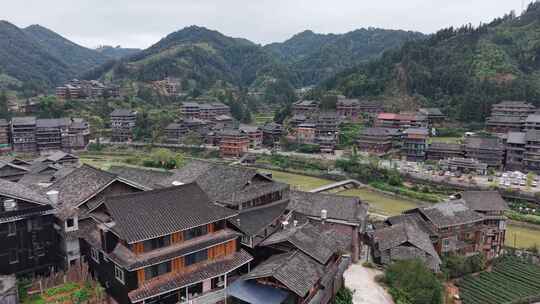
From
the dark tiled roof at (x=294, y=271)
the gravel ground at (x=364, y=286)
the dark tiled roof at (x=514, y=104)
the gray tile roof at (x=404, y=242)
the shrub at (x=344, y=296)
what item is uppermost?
the dark tiled roof at (x=514, y=104)

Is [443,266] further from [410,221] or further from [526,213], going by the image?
[526,213]

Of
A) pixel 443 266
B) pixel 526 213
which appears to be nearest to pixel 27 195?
pixel 443 266

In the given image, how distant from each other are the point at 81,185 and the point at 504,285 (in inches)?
1318

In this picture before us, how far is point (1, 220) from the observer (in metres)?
20.4

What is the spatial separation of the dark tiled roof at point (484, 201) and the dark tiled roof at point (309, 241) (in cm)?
1840

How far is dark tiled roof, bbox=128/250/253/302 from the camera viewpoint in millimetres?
17062

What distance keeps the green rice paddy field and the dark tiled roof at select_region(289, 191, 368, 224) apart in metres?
17.0

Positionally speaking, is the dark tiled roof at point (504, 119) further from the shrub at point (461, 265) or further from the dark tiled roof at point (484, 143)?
the shrub at point (461, 265)

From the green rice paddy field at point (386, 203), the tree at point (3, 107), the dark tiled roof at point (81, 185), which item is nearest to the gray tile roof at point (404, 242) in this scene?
the green rice paddy field at point (386, 203)

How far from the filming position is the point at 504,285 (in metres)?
29.4

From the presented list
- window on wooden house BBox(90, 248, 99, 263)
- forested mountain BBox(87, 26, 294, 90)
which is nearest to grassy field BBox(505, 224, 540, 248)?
window on wooden house BBox(90, 248, 99, 263)

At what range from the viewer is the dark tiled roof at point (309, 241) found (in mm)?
21234

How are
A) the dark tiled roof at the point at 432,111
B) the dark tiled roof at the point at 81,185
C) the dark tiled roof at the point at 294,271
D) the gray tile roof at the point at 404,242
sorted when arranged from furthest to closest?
the dark tiled roof at the point at 432,111, the gray tile roof at the point at 404,242, the dark tiled roof at the point at 81,185, the dark tiled roof at the point at 294,271

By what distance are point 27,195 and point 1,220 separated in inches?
81.1
